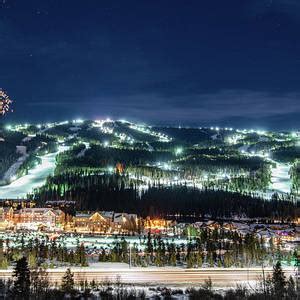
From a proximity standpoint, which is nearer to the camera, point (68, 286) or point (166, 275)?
point (68, 286)

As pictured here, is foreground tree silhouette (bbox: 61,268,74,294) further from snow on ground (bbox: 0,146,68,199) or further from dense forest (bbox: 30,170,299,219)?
snow on ground (bbox: 0,146,68,199)

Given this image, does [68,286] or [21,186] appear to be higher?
[21,186]

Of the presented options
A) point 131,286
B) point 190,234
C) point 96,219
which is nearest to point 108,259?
point 131,286

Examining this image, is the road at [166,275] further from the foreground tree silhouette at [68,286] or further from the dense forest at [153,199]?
the dense forest at [153,199]

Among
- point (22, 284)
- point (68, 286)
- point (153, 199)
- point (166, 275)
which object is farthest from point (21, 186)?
point (22, 284)

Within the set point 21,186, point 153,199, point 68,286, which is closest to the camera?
point 68,286

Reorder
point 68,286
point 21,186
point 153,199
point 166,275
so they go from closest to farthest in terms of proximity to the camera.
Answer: point 68,286
point 166,275
point 153,199
point 21,186

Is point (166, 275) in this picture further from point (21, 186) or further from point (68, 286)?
point (21, 186)

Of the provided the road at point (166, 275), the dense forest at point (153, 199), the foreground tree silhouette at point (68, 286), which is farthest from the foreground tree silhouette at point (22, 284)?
the dense forest at point (153, 199)

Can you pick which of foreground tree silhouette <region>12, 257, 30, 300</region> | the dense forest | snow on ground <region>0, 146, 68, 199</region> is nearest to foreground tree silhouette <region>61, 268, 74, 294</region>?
foreground tree silhouette <region>12, 257, 30, 300</region>
